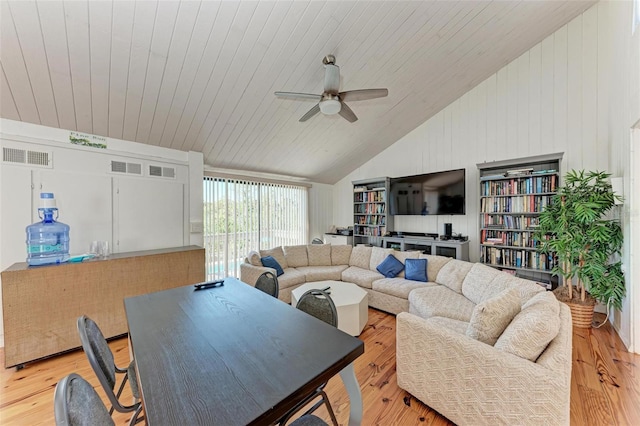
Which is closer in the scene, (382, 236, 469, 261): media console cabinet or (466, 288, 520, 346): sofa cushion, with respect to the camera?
(466, 288, 520, 346): sofa cushion

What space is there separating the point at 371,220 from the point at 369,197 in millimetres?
522

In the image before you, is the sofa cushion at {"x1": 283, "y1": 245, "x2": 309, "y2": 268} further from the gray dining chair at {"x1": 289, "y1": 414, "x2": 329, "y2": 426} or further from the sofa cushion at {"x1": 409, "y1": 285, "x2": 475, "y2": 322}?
the gray dining chair at {"x1": 289, "y1": 414, "x2": 329, "y2": 426}

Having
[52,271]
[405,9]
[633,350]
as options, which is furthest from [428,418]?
[405,9]

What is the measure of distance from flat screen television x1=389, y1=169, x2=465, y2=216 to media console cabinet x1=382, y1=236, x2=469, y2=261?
504 millimetres

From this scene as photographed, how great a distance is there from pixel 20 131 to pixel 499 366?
15.4ft

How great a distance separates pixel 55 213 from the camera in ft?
8.97

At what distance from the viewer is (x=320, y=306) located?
180cm

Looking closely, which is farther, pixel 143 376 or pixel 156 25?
pixel 156 25

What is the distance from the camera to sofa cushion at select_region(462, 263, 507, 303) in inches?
105

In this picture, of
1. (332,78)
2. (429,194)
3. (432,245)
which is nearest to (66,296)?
(332,78)

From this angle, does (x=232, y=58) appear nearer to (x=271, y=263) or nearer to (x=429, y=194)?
(x=271, y=263)

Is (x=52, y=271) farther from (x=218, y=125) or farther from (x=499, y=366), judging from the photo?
(x=499, y=366)

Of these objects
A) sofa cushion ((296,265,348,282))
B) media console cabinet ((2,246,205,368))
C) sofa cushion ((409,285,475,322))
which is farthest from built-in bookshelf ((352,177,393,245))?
media console cabinet ((2,246,205,368))

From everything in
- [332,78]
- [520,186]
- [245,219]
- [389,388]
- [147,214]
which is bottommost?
[389,388]
